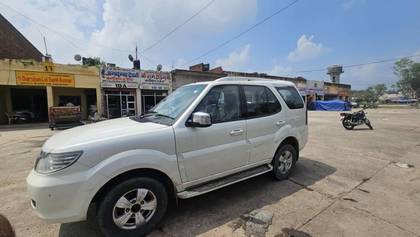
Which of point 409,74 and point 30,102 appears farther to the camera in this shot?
point 409,74

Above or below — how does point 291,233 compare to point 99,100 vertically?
below

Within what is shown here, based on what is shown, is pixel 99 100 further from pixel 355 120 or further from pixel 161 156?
pixel 161 156

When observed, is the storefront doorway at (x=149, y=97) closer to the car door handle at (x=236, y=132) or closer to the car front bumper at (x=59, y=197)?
the car door handle at (x=236, y=132)

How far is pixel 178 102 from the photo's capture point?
3.67m

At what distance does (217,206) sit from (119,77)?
18107 mm

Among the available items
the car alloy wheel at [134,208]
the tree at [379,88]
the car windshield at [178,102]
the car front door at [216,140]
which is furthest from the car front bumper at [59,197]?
the tree at [379,88]

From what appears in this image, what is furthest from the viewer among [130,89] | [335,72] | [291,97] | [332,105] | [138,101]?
[335,72]

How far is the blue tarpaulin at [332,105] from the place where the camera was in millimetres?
33875

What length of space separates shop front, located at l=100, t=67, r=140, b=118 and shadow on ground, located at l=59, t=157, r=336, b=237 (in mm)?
16041

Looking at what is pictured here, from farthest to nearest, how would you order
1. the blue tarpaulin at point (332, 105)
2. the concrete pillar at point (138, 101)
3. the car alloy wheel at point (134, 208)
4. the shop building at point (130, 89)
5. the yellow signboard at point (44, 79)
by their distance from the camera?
the blue tarpaulin at point (332, 105)
the concrete pillar at point (138, 101)
the shop building at point (130, 89)
the yellow signboard at point (44, 79)
the car alloy wheel at point (134, 208)

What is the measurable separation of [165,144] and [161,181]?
485 millimetres

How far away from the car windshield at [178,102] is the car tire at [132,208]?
3.18ft

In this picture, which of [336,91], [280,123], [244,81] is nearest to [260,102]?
[244,81]

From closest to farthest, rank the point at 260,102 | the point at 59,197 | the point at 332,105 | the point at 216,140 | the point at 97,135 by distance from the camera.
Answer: the point at 59,197 < the point at 97,135 < the point at 216,140 < the point at 260,102 < the point at 332,105
